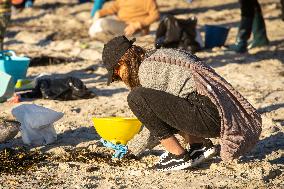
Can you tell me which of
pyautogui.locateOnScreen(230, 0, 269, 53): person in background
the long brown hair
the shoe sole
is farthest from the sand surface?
the long brown hair

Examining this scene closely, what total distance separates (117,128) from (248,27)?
4638mm

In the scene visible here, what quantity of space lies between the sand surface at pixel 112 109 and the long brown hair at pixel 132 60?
2.12ft

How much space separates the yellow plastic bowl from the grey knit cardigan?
495mm

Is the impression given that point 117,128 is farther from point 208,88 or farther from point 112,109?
point 112,109

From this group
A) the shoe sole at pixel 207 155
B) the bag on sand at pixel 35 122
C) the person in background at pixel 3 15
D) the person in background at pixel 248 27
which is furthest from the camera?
the person in background at pixel 248 27

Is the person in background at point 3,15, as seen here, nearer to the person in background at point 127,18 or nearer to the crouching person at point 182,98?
the person in background at point 127,18

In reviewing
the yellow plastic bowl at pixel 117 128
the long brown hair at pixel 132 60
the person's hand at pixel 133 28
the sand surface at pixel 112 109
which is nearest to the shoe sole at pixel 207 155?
the sand surface at pixel 112 109

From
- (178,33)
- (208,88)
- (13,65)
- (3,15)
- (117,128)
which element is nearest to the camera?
(208,88)

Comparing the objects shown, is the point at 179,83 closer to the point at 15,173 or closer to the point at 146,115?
the point at 146,115

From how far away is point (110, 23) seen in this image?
9.41 meters

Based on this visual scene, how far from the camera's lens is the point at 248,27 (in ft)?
28.4

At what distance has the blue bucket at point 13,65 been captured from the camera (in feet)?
21.0

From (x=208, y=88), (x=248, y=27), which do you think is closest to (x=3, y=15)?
(x=248, y=27)

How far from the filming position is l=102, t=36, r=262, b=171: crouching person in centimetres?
397
